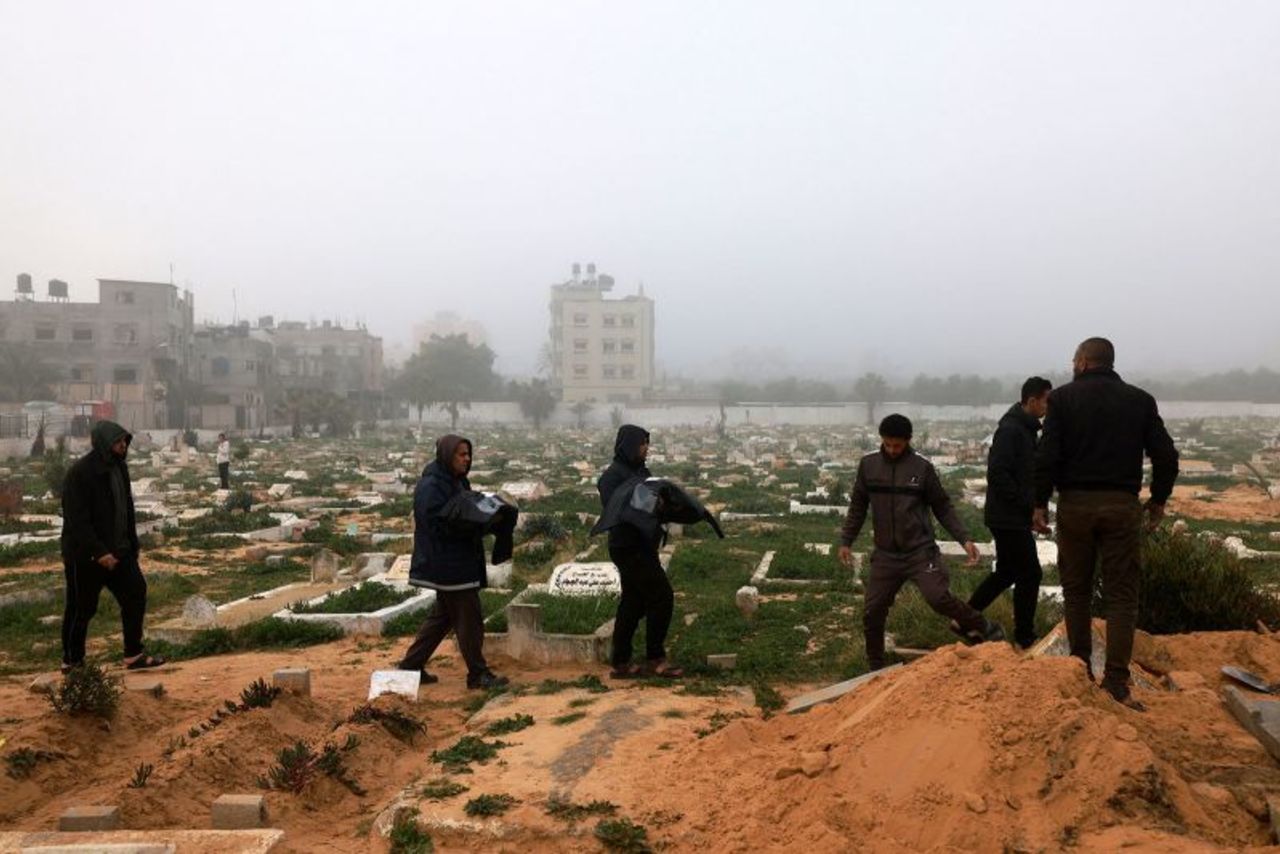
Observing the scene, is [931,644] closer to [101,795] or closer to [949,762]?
[949,762]

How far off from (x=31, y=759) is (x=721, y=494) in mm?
17582

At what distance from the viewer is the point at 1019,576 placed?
6.03 meters

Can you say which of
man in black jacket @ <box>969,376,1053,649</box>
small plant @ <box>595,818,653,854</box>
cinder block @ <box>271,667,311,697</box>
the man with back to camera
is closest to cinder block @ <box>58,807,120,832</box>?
cinder block @ <box>271,667,311,697</box>

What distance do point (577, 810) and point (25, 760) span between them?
9.47 feet

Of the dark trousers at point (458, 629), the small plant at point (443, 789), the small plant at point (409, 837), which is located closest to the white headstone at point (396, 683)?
the dark trousers at point (458, 629)

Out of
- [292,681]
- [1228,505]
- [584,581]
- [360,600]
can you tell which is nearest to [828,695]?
[292,681]

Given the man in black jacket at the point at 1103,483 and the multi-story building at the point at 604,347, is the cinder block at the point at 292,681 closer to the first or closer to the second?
the man in black jacket at the point at 1103,483

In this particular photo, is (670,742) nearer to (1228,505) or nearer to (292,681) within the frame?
(292,681)

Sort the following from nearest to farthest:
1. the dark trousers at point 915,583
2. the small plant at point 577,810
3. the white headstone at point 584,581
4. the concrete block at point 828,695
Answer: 1. the small plant at point 577,810
2. the concrete block at point 828,695
3. the dark trousers at point 915,583
4. the white headstone at point 584,581

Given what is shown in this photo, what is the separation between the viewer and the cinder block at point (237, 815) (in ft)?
13.2

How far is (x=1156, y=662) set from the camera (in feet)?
17.5

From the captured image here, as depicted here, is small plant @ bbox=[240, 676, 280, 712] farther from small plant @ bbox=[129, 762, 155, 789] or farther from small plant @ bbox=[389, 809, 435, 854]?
small plant @ bbox=[389, 809, 435, 854]

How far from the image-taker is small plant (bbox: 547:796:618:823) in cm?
396

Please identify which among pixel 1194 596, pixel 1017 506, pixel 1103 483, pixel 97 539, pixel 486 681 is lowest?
pixel 486 681
